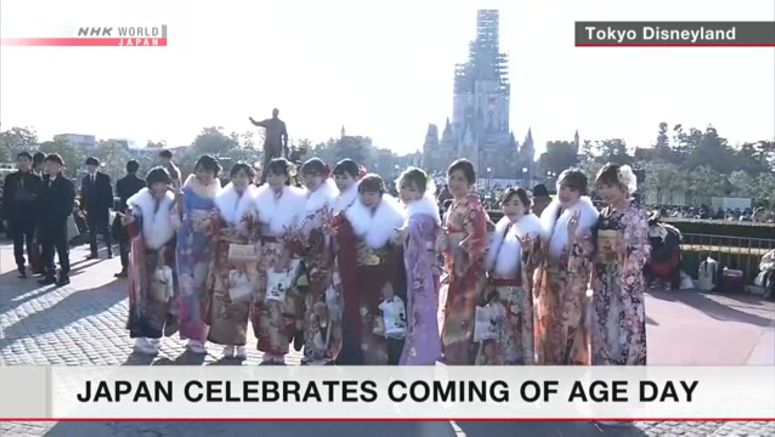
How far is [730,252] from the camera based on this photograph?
8227 millimetres

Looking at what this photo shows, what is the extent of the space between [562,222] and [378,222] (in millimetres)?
959

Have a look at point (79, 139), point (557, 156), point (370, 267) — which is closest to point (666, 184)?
point (557, 156)

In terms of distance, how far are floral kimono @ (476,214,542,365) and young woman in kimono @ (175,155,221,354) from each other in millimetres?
1841

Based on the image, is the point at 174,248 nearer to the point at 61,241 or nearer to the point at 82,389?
the point at 82,389

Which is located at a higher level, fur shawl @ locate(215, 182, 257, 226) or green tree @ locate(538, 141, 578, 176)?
green tree @ locate(538, 141, 578, 176)

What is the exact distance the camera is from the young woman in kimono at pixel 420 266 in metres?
3.57

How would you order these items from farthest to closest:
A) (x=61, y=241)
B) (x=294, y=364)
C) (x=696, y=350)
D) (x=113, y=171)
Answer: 1. (x=113, y=171)
2. (x=61, y=241)
3. (x=696, y=350)
4. (x=294, y=364)

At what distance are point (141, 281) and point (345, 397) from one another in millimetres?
1831

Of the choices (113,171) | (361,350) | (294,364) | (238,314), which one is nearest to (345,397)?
(361,350)

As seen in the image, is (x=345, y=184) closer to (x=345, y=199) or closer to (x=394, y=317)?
(x=345, y=199)

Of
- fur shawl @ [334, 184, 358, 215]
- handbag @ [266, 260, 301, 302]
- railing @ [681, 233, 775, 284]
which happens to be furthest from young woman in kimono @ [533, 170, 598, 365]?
railing @ [681, 233, 775, 284]

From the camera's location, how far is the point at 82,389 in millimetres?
3629

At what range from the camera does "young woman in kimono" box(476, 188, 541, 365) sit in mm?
3568

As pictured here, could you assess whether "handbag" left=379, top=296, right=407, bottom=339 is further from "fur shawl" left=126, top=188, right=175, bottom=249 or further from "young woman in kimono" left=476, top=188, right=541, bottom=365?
"fur shawl" left=126, top=188, right=175, bottom=249
